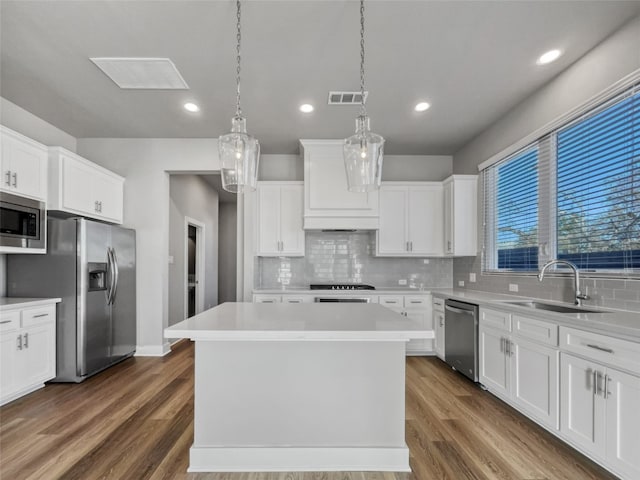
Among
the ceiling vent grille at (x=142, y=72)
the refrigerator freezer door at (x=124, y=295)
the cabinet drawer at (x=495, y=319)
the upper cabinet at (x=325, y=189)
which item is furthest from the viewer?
the upper cabinet at (x=325, y=189)

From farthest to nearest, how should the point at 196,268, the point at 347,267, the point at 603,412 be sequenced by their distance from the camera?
the point at 196,268 < the point at 347,267 < the point at 603,412

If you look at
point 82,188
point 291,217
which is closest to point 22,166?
point 82,188

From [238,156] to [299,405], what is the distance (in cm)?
147

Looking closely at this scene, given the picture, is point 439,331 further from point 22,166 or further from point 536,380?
point 22,166

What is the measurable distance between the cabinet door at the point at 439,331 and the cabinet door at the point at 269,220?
221cm

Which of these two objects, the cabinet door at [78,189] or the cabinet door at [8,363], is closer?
the cabinet door at [8,363]

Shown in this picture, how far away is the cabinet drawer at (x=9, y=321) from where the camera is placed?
2723mm

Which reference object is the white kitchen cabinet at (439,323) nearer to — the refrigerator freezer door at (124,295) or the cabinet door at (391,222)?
the cabinet door at (391,222)

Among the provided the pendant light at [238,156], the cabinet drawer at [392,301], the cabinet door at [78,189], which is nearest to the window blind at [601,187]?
the cabinet drawer at [392,301]

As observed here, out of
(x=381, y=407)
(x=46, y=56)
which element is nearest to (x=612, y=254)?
(x=381, y=407)

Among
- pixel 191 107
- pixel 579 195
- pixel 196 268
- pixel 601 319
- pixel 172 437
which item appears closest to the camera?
pixel 601 319

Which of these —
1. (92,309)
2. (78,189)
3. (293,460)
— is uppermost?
(78,189)

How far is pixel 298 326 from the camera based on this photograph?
1731mm

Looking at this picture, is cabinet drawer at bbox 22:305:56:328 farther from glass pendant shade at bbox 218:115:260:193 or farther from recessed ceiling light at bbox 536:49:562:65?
recessed ceiling light at bbox 536:49:562:65
